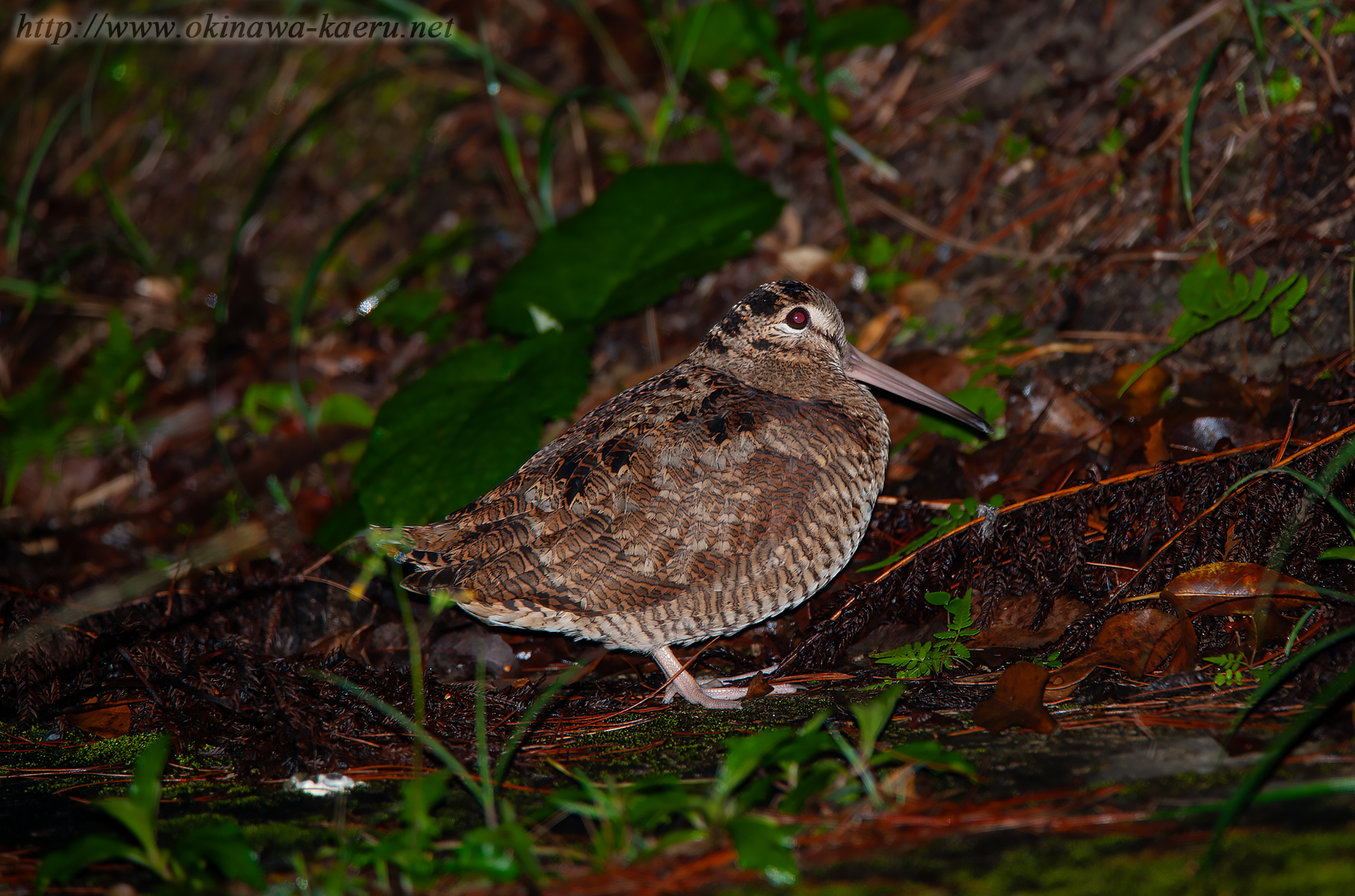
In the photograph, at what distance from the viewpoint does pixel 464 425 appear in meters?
4.00

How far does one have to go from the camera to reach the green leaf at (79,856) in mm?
2008

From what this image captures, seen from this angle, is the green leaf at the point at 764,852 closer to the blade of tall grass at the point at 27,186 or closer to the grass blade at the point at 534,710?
the grass blade at the point at 534,710

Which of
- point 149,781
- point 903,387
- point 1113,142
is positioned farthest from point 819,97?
point 149,781

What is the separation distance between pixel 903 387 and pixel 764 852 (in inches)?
→ 94.7

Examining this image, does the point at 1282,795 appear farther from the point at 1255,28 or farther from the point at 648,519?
the point at 1255,28

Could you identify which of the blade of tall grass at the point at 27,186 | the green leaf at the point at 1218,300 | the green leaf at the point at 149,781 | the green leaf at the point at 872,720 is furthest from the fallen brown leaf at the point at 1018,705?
the blade of tall grass at the point at 27,186

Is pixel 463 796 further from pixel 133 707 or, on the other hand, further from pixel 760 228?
pixel 760 228

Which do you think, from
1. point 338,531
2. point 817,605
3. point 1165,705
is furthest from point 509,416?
point 1165,705

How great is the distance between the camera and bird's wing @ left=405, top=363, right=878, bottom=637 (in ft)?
10.4

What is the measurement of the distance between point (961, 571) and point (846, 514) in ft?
1.39

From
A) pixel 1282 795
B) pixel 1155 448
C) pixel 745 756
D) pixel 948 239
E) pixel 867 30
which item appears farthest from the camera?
pixel 867 30

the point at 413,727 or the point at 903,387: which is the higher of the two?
the point at 903,387

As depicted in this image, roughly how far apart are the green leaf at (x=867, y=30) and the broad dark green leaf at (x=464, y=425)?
8.28 ft

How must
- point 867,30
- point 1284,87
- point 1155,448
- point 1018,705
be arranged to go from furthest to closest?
1. point 867,30
2. point 1284,87
3. point 1155,448
4. point 1018,705
